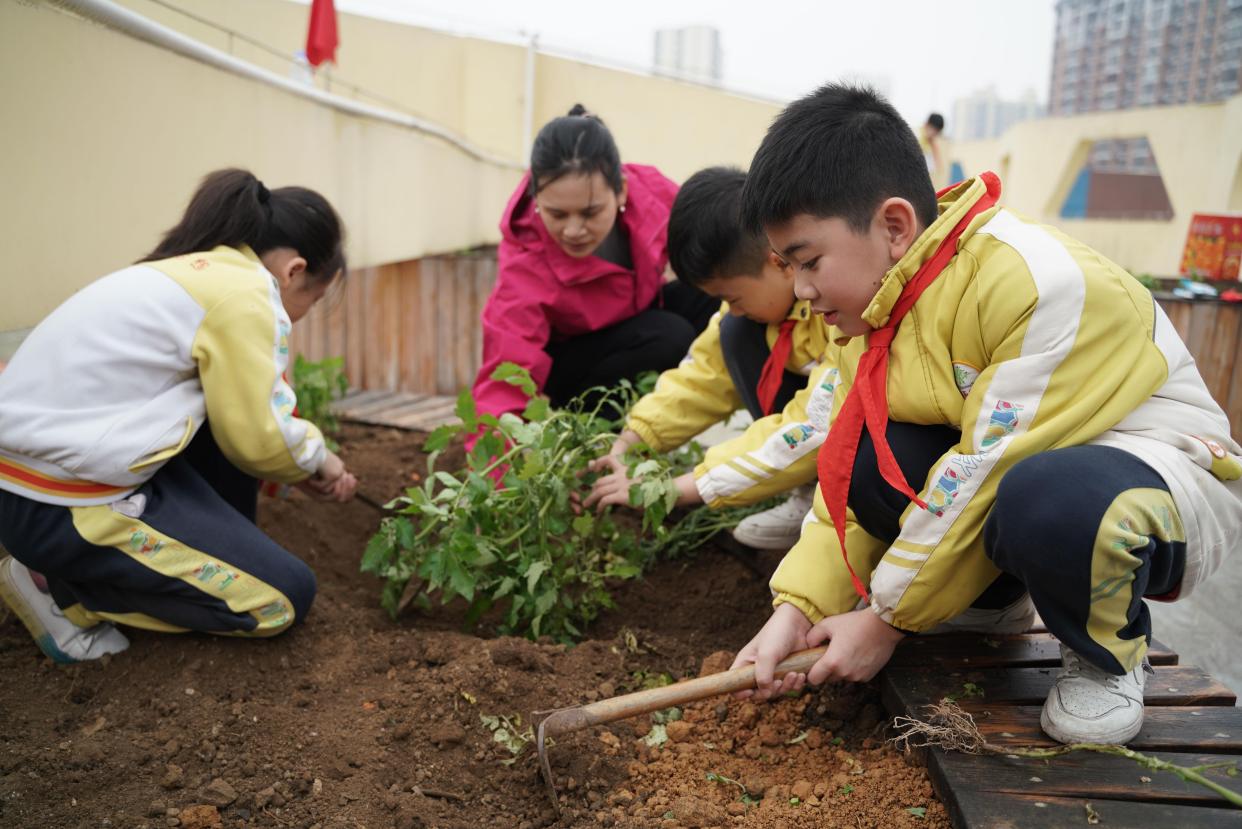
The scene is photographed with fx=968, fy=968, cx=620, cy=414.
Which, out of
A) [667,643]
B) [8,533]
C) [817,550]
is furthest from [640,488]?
[8,533]

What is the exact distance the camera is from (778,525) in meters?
2.42

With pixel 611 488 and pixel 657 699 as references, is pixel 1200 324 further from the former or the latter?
pixel 657 699

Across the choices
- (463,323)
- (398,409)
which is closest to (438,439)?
(398,409)

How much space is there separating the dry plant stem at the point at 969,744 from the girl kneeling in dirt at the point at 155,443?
1.31 meters

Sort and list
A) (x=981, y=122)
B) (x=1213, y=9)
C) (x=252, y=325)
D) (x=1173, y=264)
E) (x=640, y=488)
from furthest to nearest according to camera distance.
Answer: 1. (x=981, y=122)
2. (x=1213, y=9)
3. (x=1173, y=264)
4. (x=640, y=488)
5. (x=252, y=325)

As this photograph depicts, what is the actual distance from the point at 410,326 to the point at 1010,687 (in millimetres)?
4005

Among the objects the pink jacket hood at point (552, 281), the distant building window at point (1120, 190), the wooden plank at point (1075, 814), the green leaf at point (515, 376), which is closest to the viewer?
the wooden plank at point (1075, 814)

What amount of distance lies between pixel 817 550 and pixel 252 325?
1213mm

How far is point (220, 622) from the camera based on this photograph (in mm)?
2008

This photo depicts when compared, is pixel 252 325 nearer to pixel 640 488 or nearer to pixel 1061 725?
pixel 640 488

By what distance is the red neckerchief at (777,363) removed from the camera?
231 centimetres

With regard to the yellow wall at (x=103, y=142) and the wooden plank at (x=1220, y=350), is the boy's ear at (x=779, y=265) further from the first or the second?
the wooden plank at (x=1220, y=350)

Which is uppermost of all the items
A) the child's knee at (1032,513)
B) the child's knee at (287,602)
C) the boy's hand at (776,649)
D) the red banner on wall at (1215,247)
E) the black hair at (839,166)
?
the black hair at (839,166)

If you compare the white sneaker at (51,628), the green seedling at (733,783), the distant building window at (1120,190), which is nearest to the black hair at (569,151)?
the white sneaker at (51,628)
